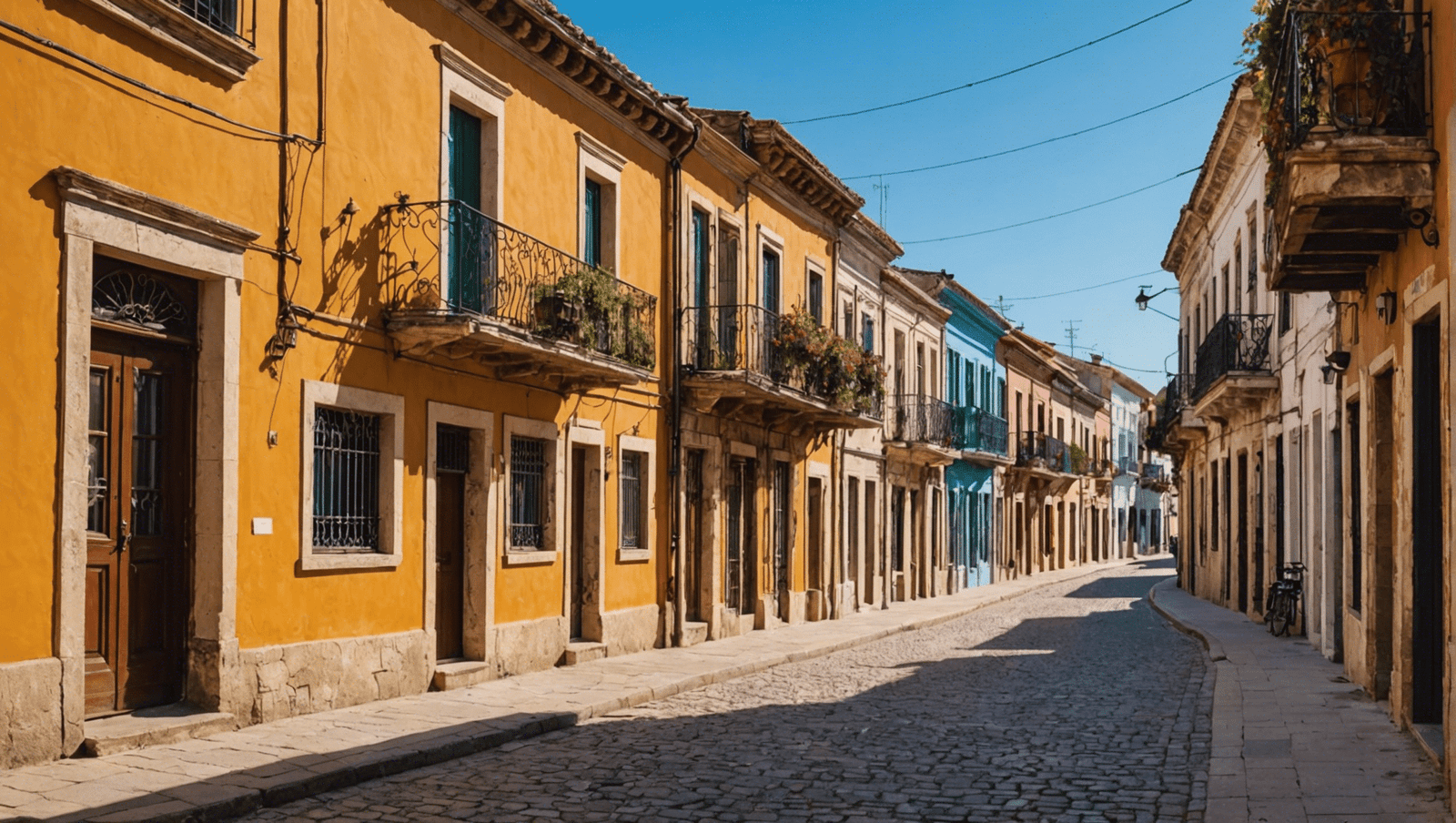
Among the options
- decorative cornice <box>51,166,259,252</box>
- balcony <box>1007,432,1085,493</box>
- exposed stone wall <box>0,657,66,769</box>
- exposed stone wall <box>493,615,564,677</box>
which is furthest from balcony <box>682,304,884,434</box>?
Result: balcony <box>1007,432,1085,493</box>

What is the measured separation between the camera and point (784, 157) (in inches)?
851

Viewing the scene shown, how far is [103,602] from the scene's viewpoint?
9.27 m

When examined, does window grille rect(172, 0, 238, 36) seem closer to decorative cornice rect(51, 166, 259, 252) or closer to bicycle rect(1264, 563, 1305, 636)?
decorative cornice rect(51, 166, 259, 252)

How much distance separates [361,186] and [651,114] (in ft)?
20.4

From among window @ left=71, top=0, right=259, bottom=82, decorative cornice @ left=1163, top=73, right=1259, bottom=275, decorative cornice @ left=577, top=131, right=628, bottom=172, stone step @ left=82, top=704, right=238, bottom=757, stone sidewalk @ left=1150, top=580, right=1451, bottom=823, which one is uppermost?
decorative cornice @ left=1163, top=73, right=1259, bottom=275

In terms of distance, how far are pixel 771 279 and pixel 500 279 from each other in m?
9.38

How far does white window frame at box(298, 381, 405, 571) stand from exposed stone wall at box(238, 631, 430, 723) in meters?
0.64

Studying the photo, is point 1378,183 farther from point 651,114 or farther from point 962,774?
point 651,114

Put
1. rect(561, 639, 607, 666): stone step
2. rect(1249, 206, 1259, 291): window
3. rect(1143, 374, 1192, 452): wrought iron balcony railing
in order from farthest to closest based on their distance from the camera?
rect(1143, 374, 1192, 452): wrought iron balcony railing → rect(1249, 206, 1259, 291): window → rect(561, 639, 607, 666): stone step

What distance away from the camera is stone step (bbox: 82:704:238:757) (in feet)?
28.6

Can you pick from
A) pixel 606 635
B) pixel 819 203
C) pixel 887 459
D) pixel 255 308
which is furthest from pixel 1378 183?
pixel 887 459

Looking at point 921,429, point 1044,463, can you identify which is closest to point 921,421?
point 921,429

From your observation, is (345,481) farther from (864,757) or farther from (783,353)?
→ (783,353)

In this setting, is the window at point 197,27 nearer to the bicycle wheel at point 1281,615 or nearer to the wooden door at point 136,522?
the wooden door at point 136,522
